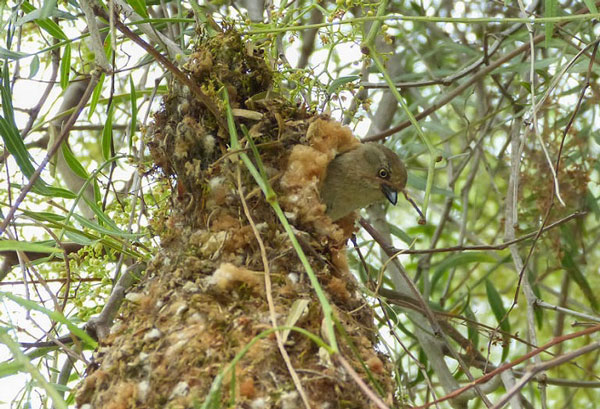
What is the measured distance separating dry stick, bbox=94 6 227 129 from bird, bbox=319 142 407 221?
0.67 meters

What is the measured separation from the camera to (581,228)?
4941mm

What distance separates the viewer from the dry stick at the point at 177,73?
2570 millimetres

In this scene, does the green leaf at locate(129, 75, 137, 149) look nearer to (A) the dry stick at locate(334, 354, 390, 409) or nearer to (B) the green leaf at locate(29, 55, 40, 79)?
(B) the green leaf at locate(29, 55, 40, 79)

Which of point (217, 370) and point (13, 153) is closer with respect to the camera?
point (217, 370)

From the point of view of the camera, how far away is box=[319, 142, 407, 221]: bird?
3.38 metres

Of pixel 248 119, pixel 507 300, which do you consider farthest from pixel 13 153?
pixel 507 300

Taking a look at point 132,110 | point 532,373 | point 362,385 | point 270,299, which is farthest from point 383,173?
point 532,373

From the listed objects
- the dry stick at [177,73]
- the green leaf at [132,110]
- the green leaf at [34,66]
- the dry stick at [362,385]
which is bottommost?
the dry stick at [362,385]

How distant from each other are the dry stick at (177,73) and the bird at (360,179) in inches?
26.4

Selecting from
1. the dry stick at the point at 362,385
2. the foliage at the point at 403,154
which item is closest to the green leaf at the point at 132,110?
the foliage at the point at 403,154

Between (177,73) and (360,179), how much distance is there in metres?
1.12

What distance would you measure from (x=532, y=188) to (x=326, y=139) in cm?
192

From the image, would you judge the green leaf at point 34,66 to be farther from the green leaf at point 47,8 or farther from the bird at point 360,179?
the bird at point 360,179

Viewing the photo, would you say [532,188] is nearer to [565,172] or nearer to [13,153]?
[565,172]
